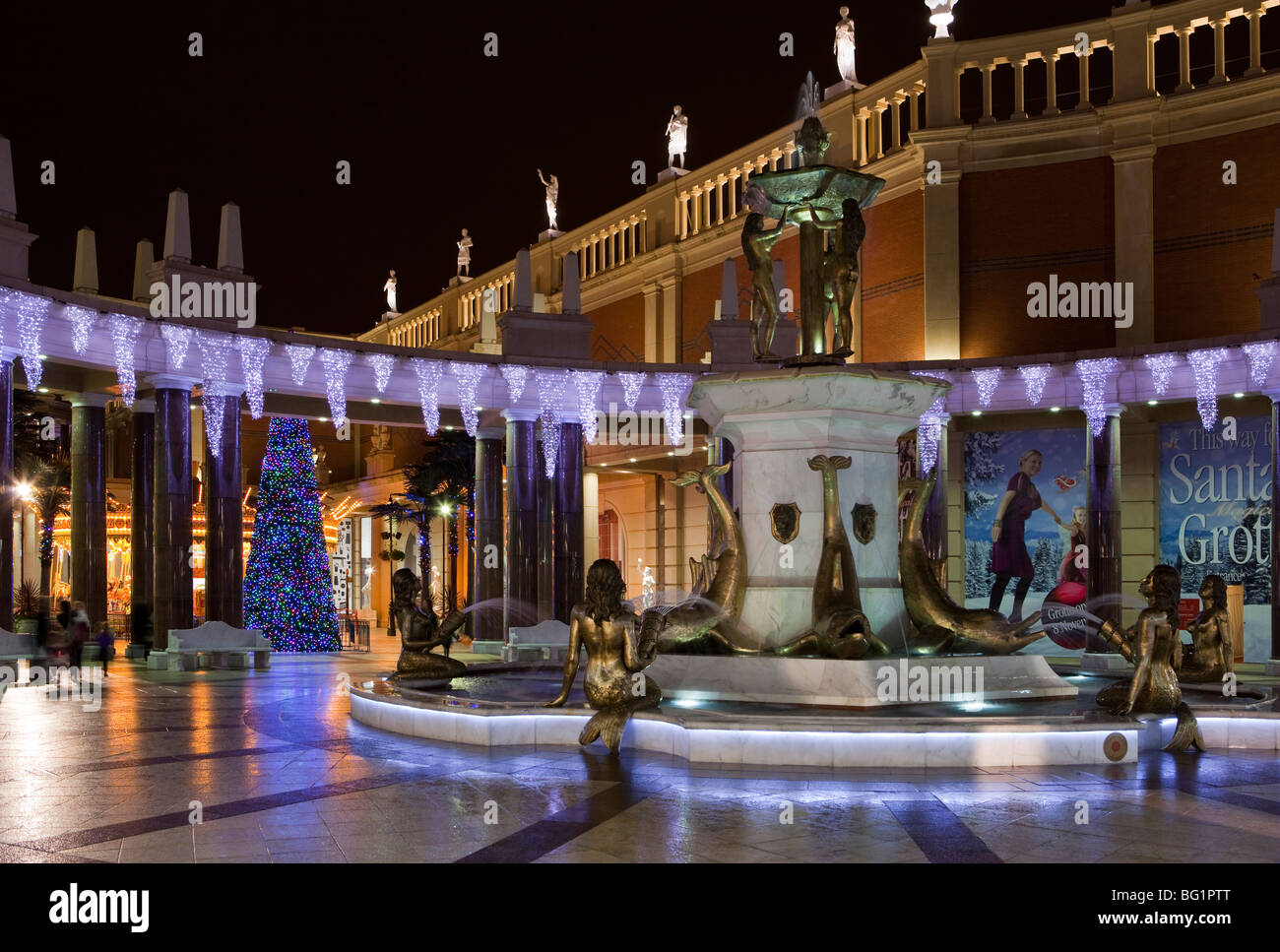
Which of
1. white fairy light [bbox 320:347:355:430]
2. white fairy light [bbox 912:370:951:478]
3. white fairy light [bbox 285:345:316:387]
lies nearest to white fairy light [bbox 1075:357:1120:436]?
white fairy light [bbox 912:370:951:478]

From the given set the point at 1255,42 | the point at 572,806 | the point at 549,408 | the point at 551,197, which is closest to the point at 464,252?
the point at 551,197

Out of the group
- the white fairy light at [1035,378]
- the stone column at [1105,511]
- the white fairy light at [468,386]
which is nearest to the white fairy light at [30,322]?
the white fairy light at [468,386]

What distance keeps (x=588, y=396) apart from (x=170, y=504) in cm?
1042

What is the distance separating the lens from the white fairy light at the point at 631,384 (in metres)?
30.6

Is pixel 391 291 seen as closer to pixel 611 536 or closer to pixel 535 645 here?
pixel 611 536

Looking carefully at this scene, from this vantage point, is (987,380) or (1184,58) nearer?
(987,380)

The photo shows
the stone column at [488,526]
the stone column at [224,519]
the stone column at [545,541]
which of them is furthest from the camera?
the stone column at [488,526]

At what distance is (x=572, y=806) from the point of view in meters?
9.34

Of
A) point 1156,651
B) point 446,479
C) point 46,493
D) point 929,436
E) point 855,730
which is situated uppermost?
point 929,436

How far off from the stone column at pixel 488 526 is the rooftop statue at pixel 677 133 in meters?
16.0

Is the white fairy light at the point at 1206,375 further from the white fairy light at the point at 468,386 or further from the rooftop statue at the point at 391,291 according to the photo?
the rooftop statue at the point at 391,291
